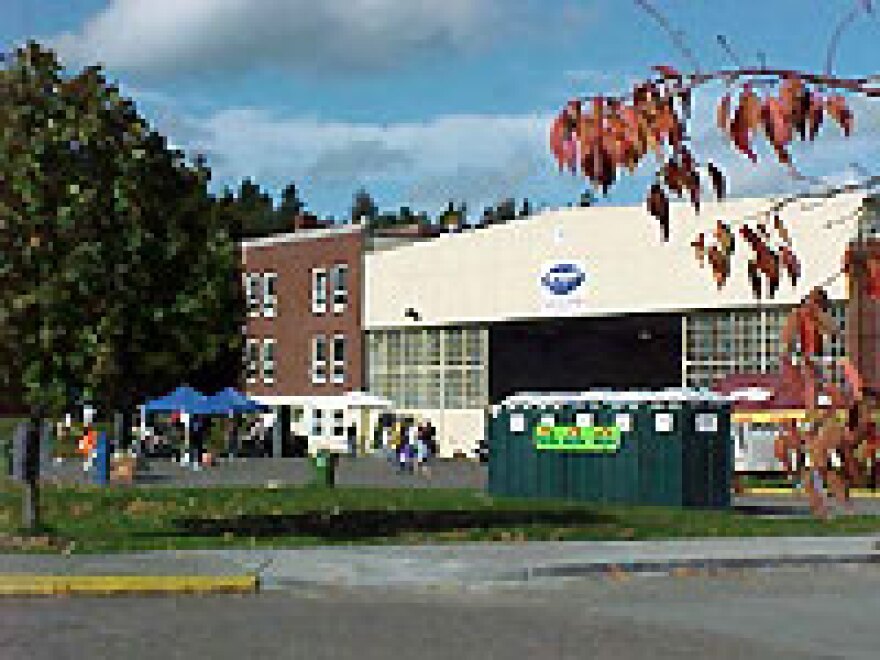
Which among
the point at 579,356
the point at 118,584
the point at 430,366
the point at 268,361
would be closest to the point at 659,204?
the point at 118,584

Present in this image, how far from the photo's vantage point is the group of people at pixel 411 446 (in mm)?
54719

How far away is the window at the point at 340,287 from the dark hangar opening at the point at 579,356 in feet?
30.3

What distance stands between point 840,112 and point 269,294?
7598 cm

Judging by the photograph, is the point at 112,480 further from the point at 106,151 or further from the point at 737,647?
the point at 737,647

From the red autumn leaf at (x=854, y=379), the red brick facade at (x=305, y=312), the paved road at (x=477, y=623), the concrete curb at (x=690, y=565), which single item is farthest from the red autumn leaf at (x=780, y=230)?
the red brick facade at (x=305, y=312)

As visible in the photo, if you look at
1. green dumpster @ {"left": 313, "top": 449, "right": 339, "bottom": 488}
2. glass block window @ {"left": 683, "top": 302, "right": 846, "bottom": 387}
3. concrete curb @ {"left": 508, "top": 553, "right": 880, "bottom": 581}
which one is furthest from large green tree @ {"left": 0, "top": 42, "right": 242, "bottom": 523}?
glass block window @ {"left": 683, "top": 302, "right": 846, "bottom": 387}

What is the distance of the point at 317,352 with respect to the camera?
75375mm

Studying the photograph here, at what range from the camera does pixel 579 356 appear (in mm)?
69625

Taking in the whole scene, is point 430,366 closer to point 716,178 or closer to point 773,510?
point 773,510

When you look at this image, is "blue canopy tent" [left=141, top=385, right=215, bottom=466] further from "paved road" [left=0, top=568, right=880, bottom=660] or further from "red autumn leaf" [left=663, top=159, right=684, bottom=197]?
"red autumn leaf" [left=663, top=159, right=684, bottom=197]

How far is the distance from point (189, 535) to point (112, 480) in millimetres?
17857

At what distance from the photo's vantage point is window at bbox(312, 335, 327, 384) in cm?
7494

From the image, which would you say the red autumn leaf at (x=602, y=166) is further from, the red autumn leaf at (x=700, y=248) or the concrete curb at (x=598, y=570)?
the concrete curb at (x=598, y=570)

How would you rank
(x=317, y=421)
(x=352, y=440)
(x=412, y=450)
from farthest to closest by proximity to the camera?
(x=317, y=421) < (x=352, y=440) < (x=412, y=450)
